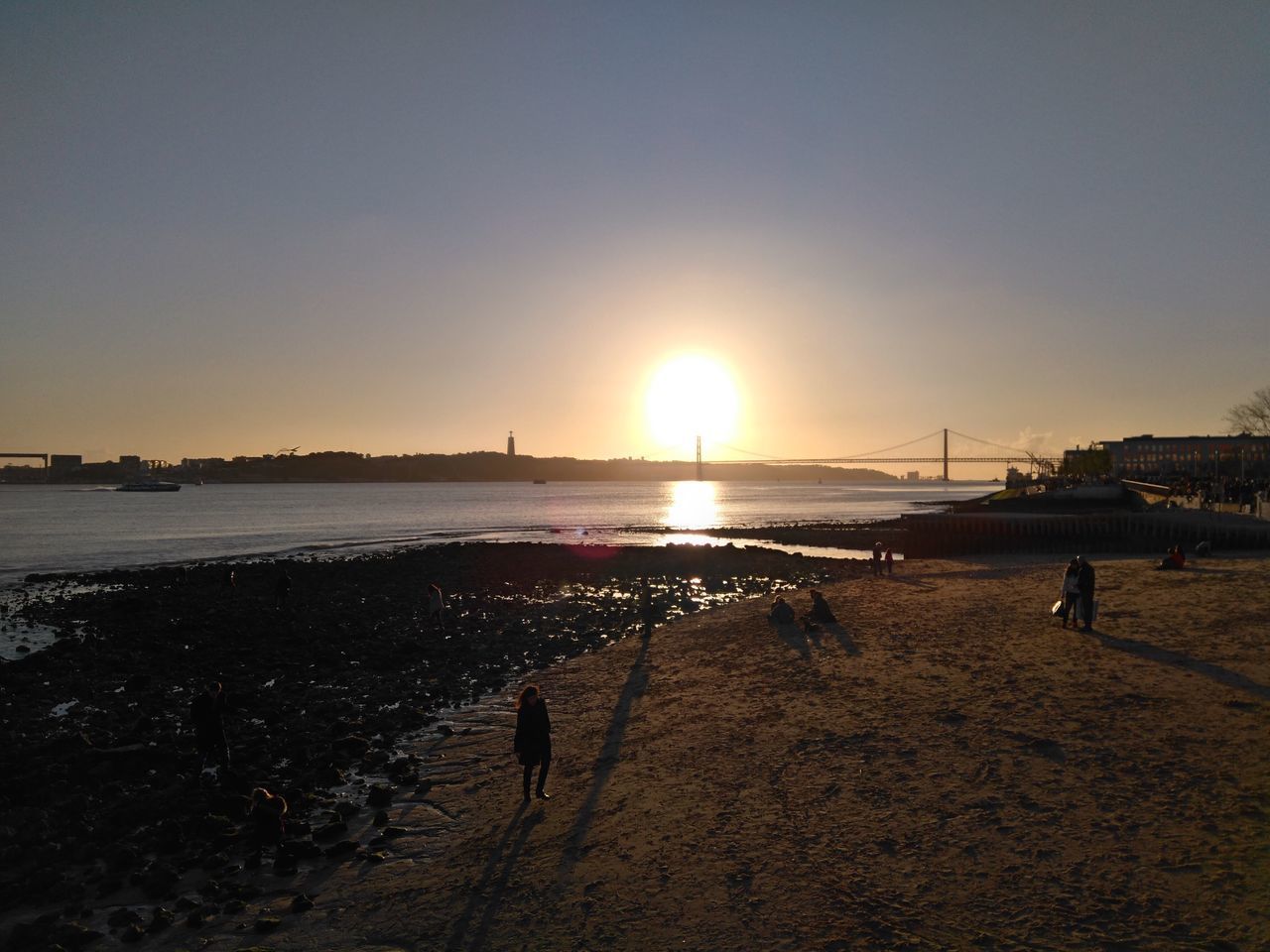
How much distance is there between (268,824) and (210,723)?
2864mm

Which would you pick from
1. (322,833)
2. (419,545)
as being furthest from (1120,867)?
(419,545)

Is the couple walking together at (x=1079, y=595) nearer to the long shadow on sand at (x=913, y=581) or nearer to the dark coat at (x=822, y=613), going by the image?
the dark coat at (x=822, y=613)

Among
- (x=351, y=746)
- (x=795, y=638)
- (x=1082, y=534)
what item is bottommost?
(x=351, y=746)

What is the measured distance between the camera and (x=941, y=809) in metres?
9.11

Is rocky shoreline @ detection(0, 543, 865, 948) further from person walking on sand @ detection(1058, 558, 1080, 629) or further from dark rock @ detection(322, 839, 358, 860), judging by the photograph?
person walking on sand @ detection(1058, 558, 1080, 629)

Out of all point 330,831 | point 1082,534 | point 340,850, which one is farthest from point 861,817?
point 1082,534

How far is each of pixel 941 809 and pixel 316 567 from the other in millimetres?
39912

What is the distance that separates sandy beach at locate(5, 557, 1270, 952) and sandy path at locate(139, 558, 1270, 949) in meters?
0.04

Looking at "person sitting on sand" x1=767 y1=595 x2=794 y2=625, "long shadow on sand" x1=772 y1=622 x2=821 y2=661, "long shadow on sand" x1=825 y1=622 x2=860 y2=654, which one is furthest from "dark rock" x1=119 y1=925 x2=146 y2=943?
"person sitting on sand" x1=767 y1=595 x2=794 y2=625

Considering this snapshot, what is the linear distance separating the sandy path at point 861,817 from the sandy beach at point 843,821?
0.12 feet

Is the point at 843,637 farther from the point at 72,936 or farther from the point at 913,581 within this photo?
the point at 72,936

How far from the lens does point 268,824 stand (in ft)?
31.1

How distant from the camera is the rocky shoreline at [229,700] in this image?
892 centimetres

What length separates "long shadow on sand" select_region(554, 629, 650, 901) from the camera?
27.7ft
